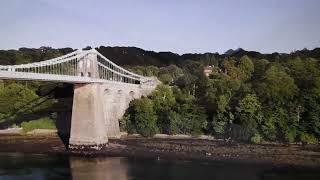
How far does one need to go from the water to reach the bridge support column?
5.00 metres

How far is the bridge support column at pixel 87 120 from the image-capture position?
1464 inches

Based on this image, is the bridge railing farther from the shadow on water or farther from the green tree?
the green tree

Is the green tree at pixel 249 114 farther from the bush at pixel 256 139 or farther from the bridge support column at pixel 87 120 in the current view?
the bridge support column at pixel 87 120

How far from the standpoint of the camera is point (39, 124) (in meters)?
45.4

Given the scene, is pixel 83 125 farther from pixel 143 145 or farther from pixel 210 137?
pixel 210 137

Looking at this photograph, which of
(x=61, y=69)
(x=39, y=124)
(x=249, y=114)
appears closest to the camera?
(x=249, y=114)

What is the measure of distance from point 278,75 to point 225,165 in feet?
53.5

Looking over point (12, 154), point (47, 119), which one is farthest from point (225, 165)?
point (47, 119)

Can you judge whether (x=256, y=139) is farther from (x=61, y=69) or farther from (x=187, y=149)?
(x=61, y=69)

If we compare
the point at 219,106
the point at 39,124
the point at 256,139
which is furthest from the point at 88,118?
the point at 256,139

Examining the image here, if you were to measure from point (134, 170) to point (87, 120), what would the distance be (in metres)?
10.5

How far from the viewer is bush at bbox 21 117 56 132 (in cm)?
4466

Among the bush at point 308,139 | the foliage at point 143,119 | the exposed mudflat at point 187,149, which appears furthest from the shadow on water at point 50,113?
the bush at point 308,139

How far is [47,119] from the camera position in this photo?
4625cm
